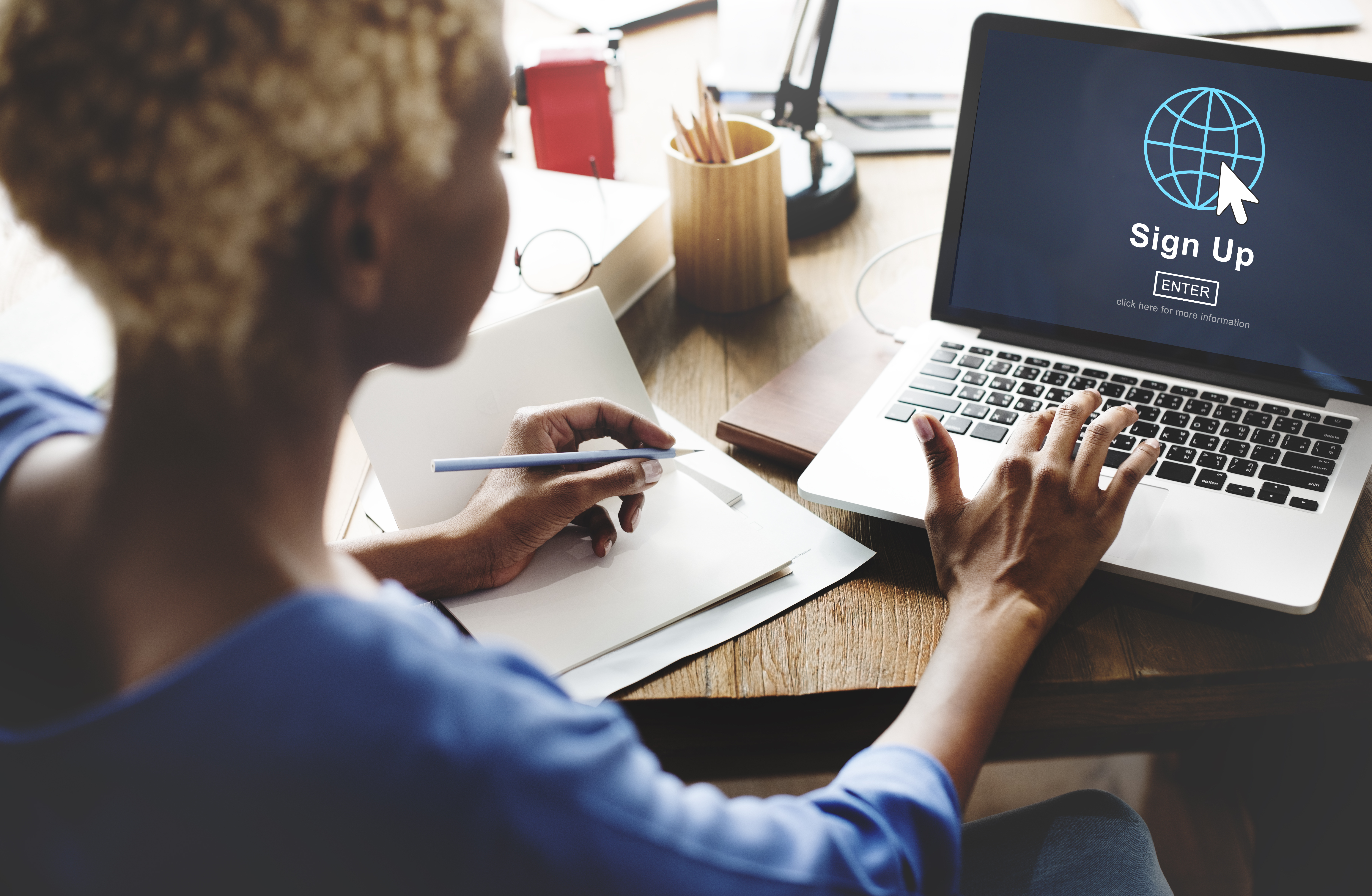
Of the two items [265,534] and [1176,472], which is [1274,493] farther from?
[265,534]

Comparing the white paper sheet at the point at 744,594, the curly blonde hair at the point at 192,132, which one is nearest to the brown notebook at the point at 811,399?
the white paper sheet at the point at 744,594

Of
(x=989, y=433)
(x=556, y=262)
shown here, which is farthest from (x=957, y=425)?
(x=556, y=262)

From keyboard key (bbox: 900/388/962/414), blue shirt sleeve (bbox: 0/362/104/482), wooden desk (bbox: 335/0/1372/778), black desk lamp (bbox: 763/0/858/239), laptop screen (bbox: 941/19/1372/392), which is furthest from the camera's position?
black desk lamp (bbox: 763/0/858/239)

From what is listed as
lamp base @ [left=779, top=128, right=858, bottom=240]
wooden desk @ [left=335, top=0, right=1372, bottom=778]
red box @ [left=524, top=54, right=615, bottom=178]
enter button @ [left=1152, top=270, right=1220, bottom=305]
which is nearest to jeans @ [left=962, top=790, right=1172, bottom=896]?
wooden desk @ [left=335, top=0, right=1372, bottom=778]

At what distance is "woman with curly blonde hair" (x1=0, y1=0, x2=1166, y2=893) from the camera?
1.16ft

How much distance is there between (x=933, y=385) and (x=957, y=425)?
0.20 feet

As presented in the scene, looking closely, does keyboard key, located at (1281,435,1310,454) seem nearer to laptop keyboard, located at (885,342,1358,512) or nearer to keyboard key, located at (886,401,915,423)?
laptop keyboard, located at (885,342,1358,512)

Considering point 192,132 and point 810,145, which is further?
point 810,145

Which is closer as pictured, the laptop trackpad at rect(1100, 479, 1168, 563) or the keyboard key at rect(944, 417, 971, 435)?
the laptop trackpad at rect(1100, 479, 1168, 563)

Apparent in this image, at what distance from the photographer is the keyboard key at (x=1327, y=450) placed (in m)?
0.79

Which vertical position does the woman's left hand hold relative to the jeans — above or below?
above

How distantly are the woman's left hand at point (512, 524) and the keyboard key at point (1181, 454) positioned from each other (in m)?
0.44

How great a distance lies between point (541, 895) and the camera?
38 centimetres

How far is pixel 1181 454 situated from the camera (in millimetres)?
805
